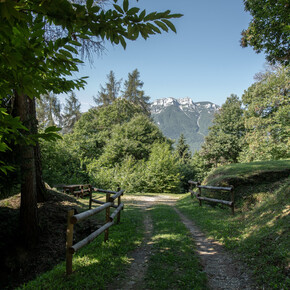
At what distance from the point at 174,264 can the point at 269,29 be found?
9210 millimetres

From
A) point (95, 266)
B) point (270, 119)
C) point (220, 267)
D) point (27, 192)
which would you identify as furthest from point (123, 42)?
point (270, 119)

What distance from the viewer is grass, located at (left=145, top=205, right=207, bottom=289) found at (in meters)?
3.71

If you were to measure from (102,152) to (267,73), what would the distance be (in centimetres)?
2409

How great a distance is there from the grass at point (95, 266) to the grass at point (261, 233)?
273 cm

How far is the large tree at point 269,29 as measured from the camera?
7.22m

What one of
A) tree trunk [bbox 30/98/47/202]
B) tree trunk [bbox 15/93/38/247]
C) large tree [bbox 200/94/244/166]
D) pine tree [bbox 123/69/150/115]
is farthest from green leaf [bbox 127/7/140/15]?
pine tree [bbox 123/69/150/115]

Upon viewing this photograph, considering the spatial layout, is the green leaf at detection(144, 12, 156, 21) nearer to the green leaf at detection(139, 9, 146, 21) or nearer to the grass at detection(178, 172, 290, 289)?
the green leaf at detection(139, 9, 146, 21)

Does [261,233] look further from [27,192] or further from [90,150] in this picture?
[90,150]

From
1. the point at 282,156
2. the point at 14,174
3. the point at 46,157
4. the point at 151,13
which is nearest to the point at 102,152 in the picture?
the point at 46,157

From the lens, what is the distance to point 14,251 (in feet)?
16.9

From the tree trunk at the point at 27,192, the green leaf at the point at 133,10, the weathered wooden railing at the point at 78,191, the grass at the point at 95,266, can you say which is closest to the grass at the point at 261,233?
the grass at the point at 95,266

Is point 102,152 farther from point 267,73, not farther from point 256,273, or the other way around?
point 256,273

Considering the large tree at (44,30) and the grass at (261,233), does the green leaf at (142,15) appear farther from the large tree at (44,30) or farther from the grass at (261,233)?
the grass at (261,233)

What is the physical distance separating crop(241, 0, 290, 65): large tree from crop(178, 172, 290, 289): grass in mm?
5711
